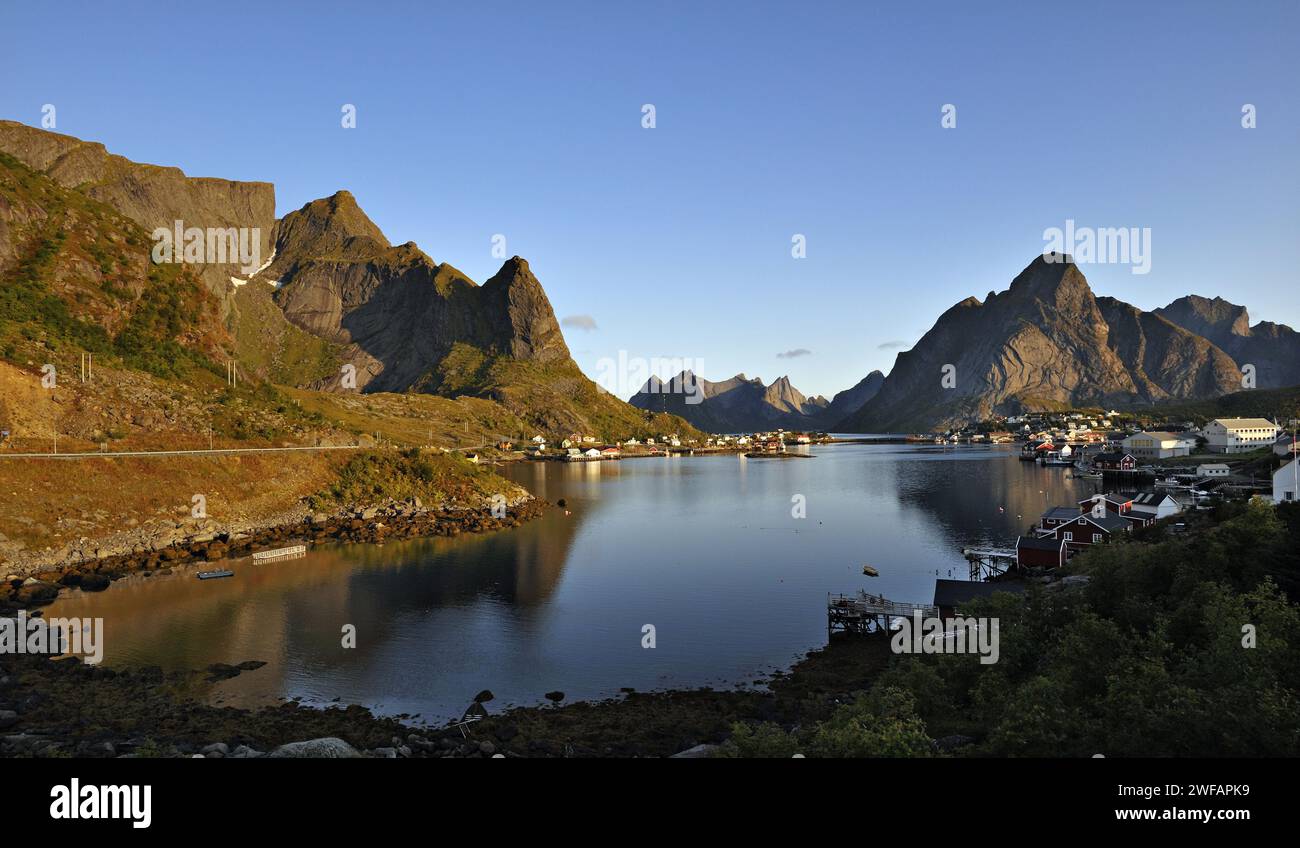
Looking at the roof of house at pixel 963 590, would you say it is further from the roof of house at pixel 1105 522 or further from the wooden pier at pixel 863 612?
the roof of house at pixel 1105 522

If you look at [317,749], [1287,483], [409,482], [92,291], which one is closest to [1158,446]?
[1287,483]

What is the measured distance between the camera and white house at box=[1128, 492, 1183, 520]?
59688mm

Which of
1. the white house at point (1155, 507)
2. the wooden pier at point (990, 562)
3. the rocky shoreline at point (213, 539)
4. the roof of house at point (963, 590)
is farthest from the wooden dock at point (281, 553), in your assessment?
the white house at point (1155, 507)

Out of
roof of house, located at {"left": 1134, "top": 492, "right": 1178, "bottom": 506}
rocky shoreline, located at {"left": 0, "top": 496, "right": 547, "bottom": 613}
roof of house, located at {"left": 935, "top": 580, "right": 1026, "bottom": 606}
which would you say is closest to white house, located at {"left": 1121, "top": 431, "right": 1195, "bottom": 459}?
roof of house, located at {"left": 1134, "top": 492, "right": 1178, "bottom": 506}

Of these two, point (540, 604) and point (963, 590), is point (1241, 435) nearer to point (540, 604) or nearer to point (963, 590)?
point (963, 590)

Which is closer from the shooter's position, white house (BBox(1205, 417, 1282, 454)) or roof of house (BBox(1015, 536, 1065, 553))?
roof of house (BBox(1015, 536, 1065, 553))

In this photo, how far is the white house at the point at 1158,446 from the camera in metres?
134

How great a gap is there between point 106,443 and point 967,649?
274 feet

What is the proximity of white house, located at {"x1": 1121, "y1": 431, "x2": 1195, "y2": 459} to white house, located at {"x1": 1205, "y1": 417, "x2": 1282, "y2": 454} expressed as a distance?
5.15m

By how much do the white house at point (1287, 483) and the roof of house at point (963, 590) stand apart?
31.7 metres

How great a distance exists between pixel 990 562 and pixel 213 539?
2898 inches

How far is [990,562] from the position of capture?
5806 centimetres

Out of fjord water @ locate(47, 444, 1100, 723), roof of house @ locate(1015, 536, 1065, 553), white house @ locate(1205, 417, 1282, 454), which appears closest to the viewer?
fjord water @ locate(47, 444, 1100, 723)

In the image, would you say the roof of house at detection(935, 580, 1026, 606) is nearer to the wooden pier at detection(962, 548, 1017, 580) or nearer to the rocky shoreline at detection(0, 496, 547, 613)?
the wooden pier at detection(962, 548, 1017, 580)
